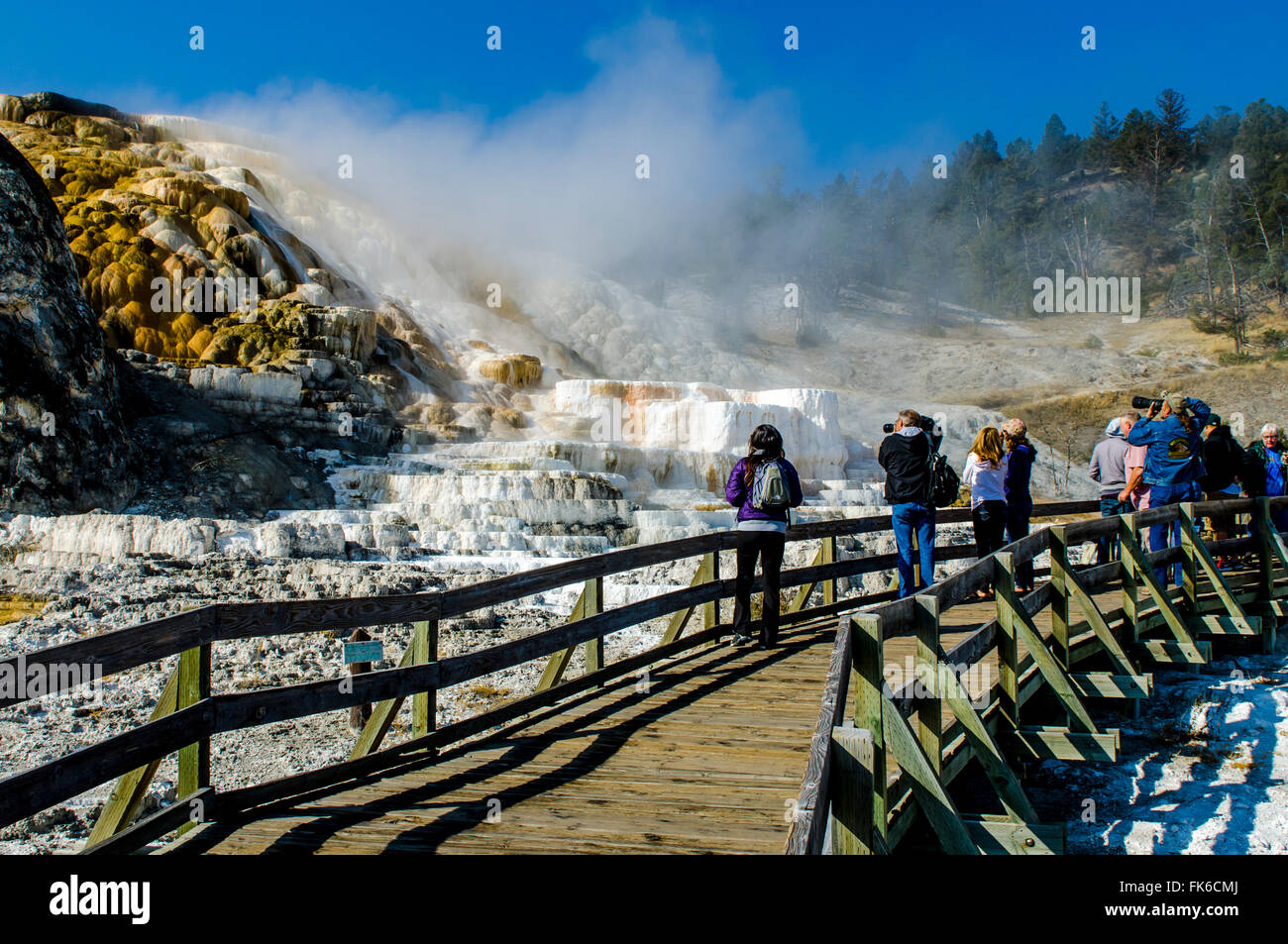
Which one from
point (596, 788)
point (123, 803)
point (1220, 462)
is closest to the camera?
point (123, 803)

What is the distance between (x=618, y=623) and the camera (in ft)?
19.3

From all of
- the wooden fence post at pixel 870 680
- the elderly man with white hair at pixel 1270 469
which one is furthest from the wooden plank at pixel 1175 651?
the wooden fence post at pixel 870 680

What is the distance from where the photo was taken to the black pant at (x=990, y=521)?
7.78 m

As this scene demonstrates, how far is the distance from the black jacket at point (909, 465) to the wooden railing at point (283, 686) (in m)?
1.28

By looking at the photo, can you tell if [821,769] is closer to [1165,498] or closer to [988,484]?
[988,484]

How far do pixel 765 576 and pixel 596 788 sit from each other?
2.67 m

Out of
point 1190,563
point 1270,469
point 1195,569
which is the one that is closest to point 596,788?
point 1190,563

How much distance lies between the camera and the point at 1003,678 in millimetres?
5547

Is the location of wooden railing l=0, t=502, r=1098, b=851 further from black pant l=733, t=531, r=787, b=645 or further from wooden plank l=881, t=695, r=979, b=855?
wooden plank l=881, t=695, r=979, b=855

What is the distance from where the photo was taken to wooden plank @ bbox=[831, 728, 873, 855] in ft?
8.80

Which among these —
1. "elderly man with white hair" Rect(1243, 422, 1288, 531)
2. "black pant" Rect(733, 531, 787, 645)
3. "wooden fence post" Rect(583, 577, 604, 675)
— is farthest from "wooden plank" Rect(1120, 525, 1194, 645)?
"wooden fence post" Rect(583, 577, 604, 675)

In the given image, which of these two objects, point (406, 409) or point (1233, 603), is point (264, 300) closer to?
point (406, 409)

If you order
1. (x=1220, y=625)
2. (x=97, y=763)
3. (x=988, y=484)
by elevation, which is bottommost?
(x=1220, y=625)
